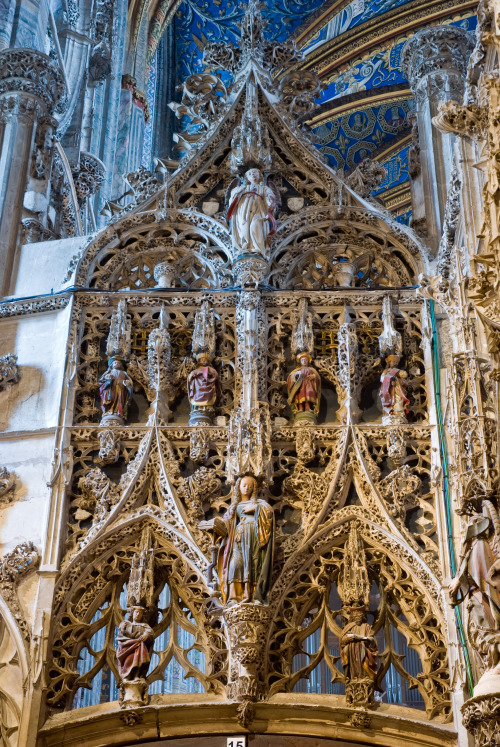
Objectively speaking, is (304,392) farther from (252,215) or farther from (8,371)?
(8,371)

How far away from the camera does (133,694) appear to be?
35.5ft

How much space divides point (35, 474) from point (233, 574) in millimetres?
2384

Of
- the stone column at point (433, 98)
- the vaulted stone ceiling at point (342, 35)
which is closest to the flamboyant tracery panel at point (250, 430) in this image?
the stone column at point (433, 98)

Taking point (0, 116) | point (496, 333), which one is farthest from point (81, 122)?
point (496, 333)

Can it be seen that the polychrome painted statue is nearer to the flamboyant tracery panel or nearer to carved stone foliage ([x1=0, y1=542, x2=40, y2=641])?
the flamboyant tracery panel

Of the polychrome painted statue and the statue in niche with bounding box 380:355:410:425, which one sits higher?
the statue in niche with bounding box 380:355:410:425

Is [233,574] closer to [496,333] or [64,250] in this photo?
[496,333]

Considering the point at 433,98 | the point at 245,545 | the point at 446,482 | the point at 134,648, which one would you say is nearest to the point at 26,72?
the point at 433,98

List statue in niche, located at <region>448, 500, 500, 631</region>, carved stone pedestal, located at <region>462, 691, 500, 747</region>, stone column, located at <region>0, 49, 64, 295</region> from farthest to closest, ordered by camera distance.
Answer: stone column, located at <region>0, 49, 64, 295</region> → statue in niche, located at <region>448, 500, 500, 631</region> → carved stone pedestal, located at <region>462, 691, 500, 747</region>

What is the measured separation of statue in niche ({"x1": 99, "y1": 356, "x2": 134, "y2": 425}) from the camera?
40.4 ft

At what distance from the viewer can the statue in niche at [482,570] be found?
31.9ft

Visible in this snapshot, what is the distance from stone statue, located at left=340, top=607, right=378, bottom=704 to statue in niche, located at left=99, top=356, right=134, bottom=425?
9.92 ft

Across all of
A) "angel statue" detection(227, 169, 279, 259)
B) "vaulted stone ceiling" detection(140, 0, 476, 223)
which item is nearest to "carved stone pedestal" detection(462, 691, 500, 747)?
"angel statue" detection(227, 169, 279, 259)

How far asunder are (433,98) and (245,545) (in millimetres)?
6603
